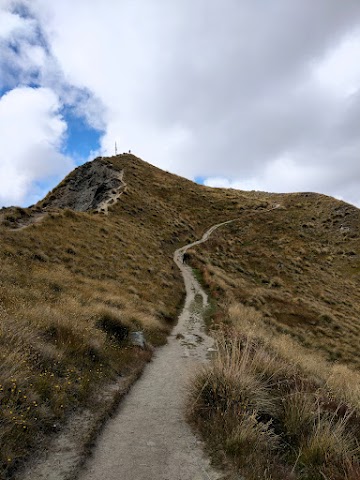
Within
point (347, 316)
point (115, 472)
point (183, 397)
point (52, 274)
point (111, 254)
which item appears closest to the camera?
point (115, 472)

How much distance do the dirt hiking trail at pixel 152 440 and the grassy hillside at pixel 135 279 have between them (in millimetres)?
943

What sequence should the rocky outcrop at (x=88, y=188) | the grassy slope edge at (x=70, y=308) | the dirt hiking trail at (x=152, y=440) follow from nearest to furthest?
the dirt hiking trail at (x=152, y=440) < the grassy slope edge at (x=70, y=308) < the rocky outcrop at (x=88, y=188)

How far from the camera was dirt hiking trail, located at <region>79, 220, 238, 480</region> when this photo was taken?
17.8 ft

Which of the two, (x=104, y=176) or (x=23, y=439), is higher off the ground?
(x=104, y=176)

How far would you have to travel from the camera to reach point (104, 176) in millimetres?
63062

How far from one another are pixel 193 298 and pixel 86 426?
20.8 meters

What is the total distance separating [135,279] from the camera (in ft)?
85.0

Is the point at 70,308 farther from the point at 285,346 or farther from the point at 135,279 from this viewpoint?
the point at 135,279

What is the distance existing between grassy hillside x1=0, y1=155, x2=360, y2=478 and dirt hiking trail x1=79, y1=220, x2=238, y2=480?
3.09 feet

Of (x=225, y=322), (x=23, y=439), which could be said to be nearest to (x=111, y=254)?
(x=225, y=322)

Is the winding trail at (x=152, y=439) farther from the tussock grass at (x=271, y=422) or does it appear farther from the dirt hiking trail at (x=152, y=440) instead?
the tussock grass at (x=271, y=422)

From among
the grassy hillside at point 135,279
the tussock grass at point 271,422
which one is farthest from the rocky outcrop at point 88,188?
the tussock grass at point 271,422

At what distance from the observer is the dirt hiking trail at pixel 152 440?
5422mm

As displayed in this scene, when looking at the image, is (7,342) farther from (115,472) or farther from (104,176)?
(104,176)
